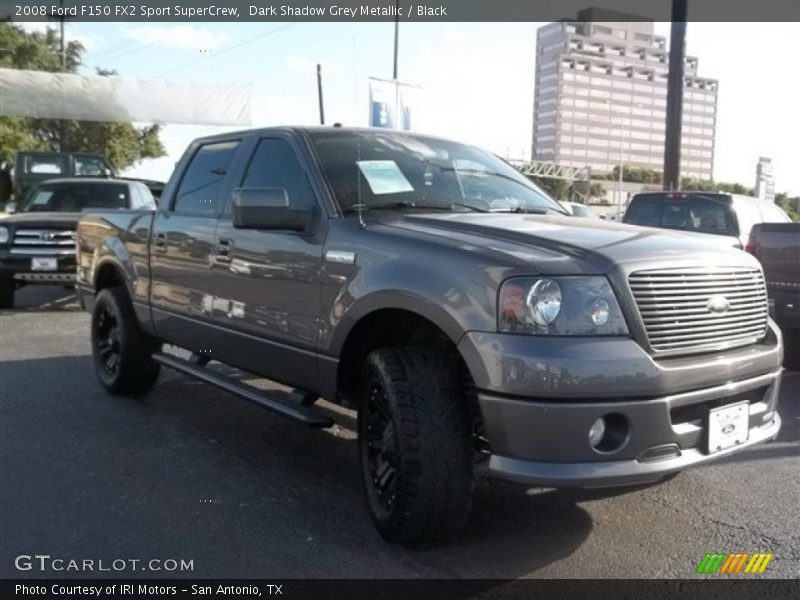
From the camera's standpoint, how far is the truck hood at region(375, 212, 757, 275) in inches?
122

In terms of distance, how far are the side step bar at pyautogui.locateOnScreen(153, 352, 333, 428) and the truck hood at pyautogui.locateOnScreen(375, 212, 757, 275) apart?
3.31 feet

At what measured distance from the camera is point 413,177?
4.27 meters

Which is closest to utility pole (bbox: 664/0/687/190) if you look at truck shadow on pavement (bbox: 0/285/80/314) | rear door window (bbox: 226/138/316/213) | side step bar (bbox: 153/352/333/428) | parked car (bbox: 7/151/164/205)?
parked car (bbox: 7/151/164/205)

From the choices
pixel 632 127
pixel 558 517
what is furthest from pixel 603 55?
pixel 558 517

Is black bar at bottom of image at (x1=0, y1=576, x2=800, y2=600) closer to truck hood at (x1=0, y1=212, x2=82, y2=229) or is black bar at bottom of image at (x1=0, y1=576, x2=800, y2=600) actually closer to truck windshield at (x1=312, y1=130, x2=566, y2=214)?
truck windshield at (x1=312, y1=130, x2=566, y2=214)

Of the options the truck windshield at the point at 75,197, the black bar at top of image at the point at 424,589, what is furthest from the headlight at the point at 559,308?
the truck windshield at the point at 75,197

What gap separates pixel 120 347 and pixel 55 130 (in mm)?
37050

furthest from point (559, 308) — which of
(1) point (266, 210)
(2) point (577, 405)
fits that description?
(1) point (266, 210)

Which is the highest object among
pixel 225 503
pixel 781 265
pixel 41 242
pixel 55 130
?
pixel 55 130

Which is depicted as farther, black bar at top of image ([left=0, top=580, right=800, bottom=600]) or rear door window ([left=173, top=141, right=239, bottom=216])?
rear door window ([left=173, top=141, right=239, bottom=216])

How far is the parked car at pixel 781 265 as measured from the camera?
6.65m

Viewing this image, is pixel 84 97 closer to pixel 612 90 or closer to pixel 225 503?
pixel 612 90

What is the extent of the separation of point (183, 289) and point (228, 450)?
1.07 metres

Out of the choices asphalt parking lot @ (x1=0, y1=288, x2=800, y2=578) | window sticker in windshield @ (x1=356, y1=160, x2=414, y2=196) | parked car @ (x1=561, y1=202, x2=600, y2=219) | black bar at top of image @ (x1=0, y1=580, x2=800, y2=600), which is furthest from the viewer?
parked car @ (x1=561, y1=202, x2=600, y2=219)
